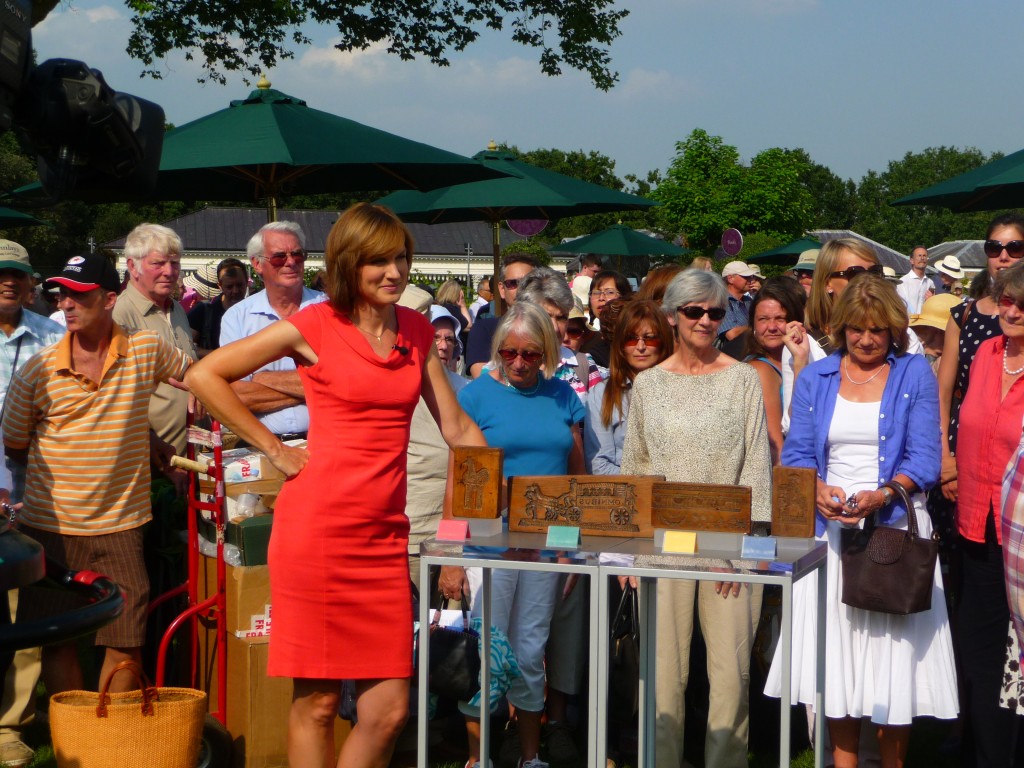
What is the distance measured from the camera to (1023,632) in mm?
3377

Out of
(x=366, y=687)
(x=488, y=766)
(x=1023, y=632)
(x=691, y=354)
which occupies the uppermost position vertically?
(x=691, y=354)

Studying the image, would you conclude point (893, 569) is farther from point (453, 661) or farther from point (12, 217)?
point (12, 217)

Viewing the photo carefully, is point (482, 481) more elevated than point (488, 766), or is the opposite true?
point (482, 481)

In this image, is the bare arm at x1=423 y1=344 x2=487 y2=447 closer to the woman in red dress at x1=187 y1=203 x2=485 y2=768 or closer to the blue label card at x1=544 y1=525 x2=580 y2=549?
the woman in red dress at x1=187 y1=203 x2=485 y2=768

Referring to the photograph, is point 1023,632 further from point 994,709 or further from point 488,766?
point 488,766

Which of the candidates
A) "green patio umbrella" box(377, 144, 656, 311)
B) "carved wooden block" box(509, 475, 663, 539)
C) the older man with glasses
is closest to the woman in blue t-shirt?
the older man with glasses

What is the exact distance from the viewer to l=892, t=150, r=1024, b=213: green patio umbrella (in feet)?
24.3

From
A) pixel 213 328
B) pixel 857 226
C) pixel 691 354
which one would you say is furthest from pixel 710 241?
pixel 857 226

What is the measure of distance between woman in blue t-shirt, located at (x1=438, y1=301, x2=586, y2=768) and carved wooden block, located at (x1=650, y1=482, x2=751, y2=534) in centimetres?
134

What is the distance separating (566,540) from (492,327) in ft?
11.6

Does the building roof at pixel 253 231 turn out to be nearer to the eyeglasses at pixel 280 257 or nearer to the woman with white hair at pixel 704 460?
the eyeglasses at pixel 280 257

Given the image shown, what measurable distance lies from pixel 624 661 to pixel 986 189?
14.5ft

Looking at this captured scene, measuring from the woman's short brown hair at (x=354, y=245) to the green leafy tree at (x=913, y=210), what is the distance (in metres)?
93.0

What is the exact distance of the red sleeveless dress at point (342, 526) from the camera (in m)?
3.55
